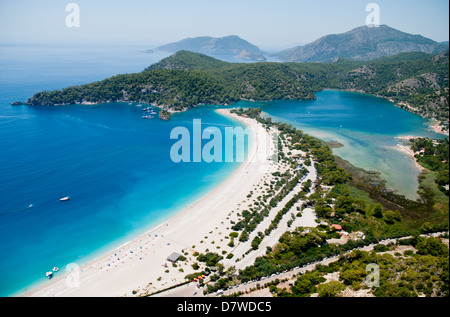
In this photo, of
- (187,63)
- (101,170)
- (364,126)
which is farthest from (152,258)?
(187,63)

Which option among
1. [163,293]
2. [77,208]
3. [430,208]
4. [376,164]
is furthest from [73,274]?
[376,164]

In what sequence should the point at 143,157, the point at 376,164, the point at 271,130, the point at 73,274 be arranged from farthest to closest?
the point at 271,130 → the point at 143,157 → the point at 376,164 → the point at 73,274

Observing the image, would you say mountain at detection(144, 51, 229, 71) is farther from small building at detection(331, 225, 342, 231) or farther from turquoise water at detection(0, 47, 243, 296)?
small building at detection(331, 225, 342, 231)

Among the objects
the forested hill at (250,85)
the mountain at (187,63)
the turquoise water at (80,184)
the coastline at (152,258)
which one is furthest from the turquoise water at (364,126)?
the mountain at (187,63)

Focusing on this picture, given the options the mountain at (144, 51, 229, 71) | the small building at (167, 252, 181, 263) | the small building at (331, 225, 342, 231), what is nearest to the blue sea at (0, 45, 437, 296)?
the small building at (167, 252, 181, 263)

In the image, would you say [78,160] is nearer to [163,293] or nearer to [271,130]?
[163,293]

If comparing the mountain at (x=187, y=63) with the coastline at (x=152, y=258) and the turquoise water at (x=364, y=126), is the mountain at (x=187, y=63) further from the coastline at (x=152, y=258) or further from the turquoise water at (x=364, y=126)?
the coastline at (x=152, y=258)

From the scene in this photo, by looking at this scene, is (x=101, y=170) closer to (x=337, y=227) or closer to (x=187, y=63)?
(x=337, y=227)
